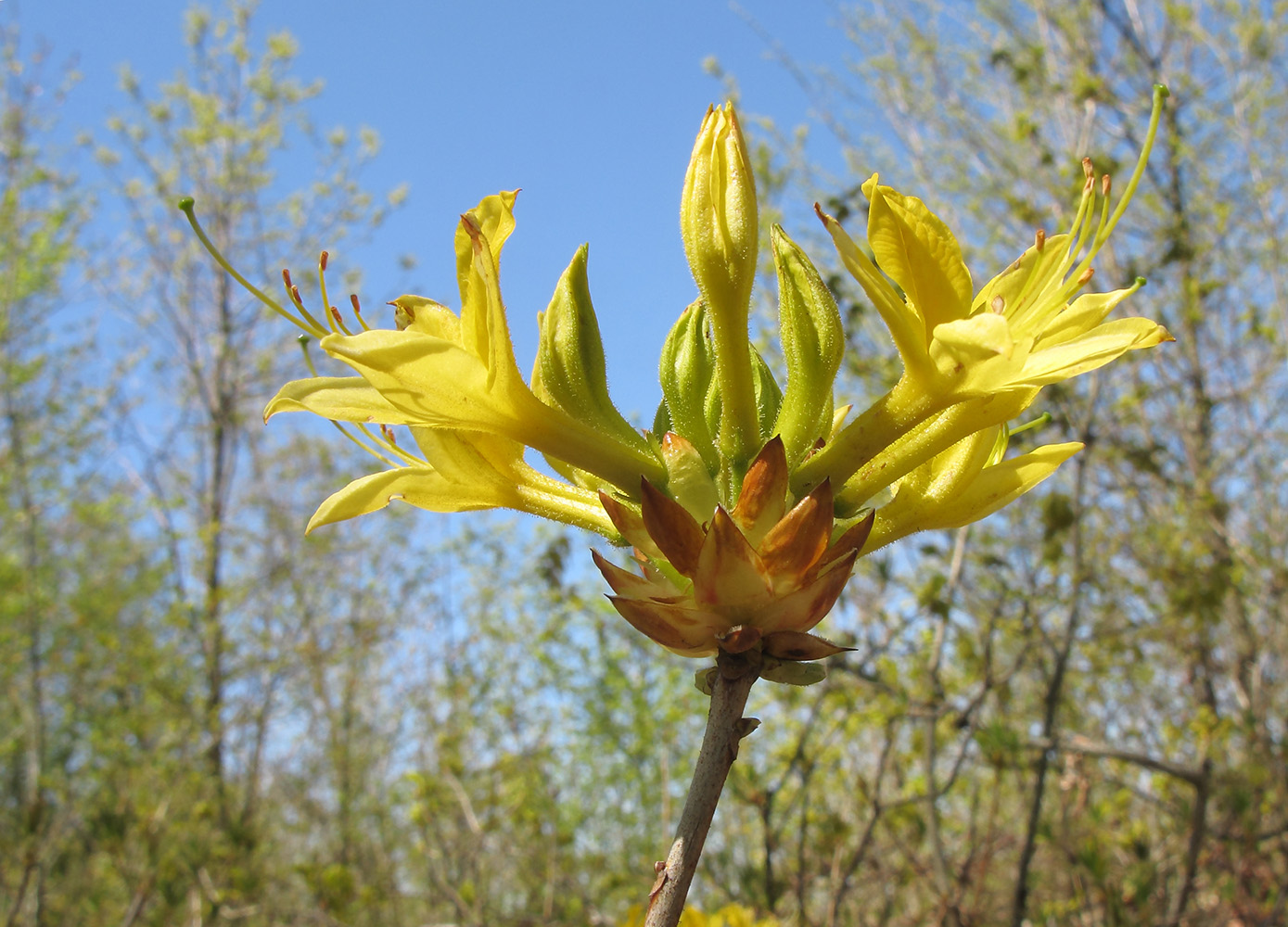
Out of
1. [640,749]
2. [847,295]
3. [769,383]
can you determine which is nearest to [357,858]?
[640,749]

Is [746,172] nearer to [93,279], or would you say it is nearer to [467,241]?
[467,241]

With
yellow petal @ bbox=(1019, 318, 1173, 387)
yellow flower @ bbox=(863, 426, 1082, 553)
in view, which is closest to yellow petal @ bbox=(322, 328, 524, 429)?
yellow flower @ bbox=(863, 426, 1082, 553)

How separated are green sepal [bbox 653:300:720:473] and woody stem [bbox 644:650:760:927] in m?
0.28

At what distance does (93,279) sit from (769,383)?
12823mm

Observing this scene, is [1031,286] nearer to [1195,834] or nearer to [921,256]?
[921,256]

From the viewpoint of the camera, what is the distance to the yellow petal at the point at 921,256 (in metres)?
1.05

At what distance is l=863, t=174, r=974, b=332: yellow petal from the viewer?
41.2 inches

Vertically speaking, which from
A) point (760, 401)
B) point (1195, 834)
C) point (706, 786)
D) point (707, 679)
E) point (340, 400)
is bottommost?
point (706, 786)

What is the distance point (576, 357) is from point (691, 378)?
0.15 meters

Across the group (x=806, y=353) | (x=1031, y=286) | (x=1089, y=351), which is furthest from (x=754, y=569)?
(x=1031, y=286)

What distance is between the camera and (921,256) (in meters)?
A: 1.04

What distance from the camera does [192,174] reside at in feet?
36.1

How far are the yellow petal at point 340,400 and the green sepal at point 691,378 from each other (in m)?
0.33

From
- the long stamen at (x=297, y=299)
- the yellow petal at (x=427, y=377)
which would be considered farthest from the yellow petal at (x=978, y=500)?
the long stamen at (x=297, y=299)
